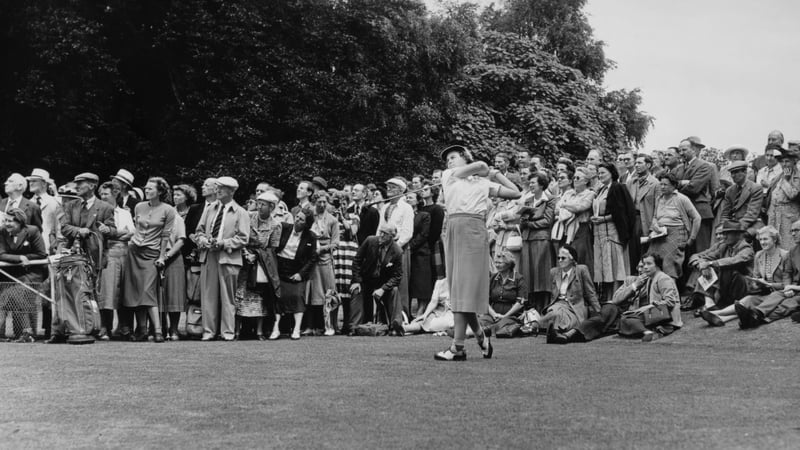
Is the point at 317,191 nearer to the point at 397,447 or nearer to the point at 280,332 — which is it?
the point at 280,332

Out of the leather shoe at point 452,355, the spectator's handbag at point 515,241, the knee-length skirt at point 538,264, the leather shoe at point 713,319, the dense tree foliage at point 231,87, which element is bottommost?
the leather shoe at point 452,355

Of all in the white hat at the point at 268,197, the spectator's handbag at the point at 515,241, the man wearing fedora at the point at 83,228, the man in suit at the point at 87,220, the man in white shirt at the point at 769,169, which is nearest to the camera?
the man wearing fedora at the point at 83,228

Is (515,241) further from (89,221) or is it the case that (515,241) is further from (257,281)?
(89,221)

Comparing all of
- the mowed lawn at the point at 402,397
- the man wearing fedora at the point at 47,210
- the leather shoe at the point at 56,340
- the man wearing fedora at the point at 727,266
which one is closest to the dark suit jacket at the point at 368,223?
the man wearing fedora at the point at 47,210

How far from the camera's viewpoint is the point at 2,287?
47.8 feet

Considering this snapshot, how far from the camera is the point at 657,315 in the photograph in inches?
550

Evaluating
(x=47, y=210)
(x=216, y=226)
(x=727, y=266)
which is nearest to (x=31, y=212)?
(x=47, y=210)

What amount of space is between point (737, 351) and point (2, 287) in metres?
9.83

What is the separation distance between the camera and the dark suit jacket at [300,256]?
623 inches

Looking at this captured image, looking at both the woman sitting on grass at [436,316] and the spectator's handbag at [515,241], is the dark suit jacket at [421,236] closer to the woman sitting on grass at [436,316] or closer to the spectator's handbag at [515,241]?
the woman sitting on grass at [436,316]

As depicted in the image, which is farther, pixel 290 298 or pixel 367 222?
pixel 367 222

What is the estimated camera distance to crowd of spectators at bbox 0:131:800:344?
14383mm

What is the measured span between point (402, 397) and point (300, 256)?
26.6 feet

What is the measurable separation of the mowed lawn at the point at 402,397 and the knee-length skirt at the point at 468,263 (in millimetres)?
669
